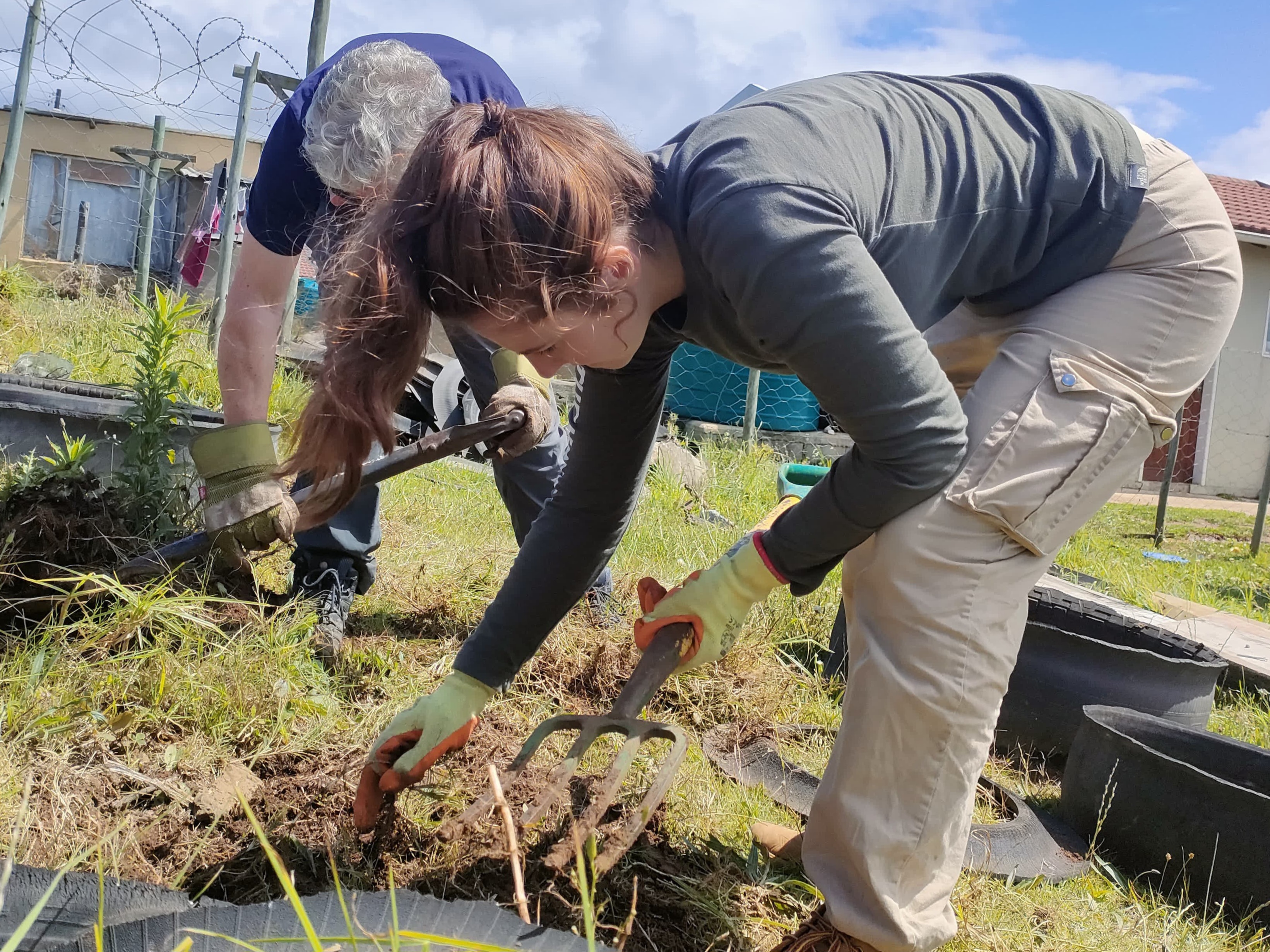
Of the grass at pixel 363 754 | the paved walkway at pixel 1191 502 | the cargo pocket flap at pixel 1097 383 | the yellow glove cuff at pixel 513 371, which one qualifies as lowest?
the paved walkway at pixel 1191 502

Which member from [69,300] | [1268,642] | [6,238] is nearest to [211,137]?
[6,238]

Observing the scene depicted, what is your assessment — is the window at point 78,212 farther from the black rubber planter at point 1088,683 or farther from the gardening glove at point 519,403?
the black rubber planter at point 1088,683

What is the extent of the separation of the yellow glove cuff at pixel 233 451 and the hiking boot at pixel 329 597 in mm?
441

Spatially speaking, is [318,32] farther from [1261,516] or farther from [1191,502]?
[1191,502]

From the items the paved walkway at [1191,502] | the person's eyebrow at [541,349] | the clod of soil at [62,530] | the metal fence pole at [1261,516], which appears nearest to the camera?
the person's eyebrow at [541,349]

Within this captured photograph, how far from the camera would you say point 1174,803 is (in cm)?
188

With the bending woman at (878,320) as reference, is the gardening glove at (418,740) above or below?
below

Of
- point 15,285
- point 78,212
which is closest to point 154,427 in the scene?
point 15,285

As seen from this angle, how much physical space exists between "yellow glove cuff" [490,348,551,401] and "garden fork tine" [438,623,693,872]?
1.15m

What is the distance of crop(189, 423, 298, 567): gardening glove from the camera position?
213 cm

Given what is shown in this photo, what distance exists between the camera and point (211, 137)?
1573 centimetres

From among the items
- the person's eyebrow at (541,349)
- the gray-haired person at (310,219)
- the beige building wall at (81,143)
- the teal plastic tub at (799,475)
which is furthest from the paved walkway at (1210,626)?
the beige building wall at (81,143)

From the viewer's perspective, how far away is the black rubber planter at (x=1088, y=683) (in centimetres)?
234

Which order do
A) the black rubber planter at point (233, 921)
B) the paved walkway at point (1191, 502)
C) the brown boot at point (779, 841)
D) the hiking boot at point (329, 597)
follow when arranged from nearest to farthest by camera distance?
the black rubber planter at point (233, 921)
the brown boot at point (779, 841)
the hiking boot at point (329, 597)
the paved walkway at point (1191, 502)
